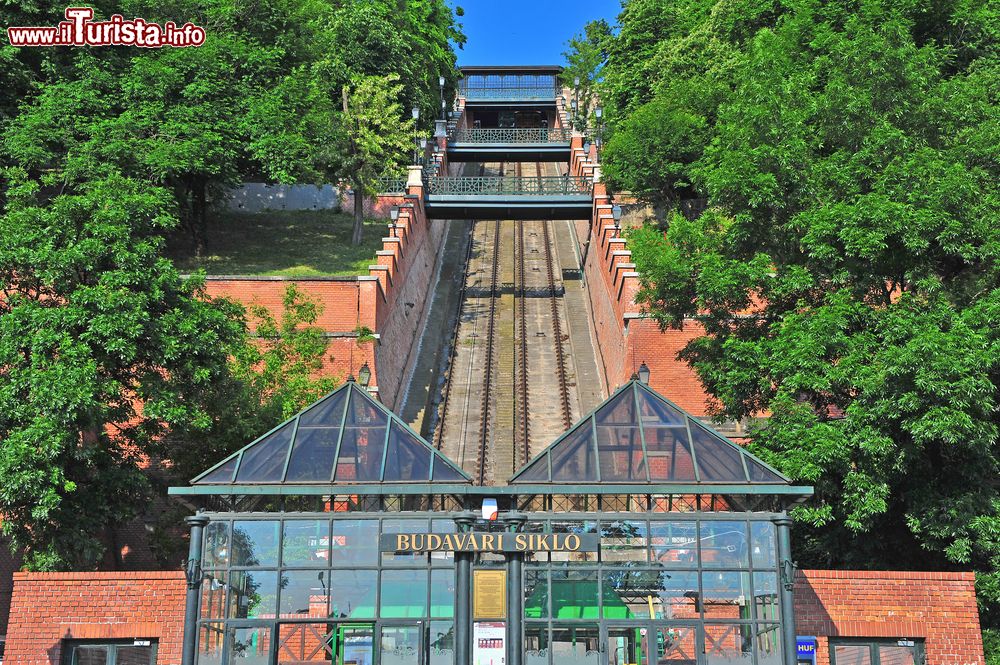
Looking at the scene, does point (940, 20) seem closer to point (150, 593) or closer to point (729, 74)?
point (729, 74)

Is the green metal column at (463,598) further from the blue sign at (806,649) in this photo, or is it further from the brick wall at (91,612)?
the blue sign at (806,649)

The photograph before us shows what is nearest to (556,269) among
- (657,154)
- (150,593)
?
(657,154)

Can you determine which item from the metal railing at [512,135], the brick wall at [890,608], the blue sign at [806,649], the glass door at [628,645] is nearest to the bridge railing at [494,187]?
the metal railing at [512,135]

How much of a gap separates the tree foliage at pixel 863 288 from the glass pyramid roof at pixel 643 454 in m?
2.57

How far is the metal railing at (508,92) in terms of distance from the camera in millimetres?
82312

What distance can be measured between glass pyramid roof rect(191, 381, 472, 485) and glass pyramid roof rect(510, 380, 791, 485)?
1725 mm

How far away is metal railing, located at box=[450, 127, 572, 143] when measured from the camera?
63.4 meters

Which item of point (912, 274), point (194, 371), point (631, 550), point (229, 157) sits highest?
point (229, 157)

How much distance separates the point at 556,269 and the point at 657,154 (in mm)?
7513

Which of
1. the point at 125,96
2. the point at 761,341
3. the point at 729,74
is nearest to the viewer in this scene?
the point at 761,341

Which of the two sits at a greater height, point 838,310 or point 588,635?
point 838,310

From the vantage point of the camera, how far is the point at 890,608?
2012 centimetres

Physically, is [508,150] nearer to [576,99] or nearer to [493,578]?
[576,99]

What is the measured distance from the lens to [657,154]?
4816 cm
